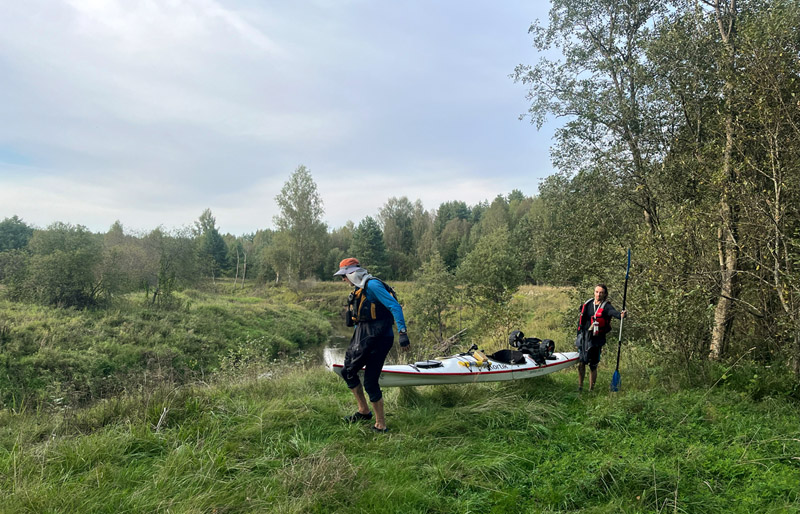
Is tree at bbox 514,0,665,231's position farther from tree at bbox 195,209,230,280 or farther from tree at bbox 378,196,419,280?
tree at bbox 195,209,230,280

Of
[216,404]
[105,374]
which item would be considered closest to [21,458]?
[216,404]

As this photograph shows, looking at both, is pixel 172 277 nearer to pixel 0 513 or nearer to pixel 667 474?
pixel 0 513

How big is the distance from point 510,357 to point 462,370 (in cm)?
116

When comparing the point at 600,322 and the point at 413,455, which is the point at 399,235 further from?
the point at 413,455

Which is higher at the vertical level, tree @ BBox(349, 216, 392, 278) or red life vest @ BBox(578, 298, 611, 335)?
tree @ BBox(349, 216, 392, 278)

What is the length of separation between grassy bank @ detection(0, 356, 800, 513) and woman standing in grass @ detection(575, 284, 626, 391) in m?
0.60

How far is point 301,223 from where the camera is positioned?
38.7 metres

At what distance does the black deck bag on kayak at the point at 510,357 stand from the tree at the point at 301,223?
3363 centimetres

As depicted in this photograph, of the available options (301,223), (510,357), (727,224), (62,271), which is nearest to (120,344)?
(62,271)

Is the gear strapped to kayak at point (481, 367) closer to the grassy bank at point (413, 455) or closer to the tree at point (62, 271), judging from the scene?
the grassy bank at point (413, 455)

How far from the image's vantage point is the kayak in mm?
5241

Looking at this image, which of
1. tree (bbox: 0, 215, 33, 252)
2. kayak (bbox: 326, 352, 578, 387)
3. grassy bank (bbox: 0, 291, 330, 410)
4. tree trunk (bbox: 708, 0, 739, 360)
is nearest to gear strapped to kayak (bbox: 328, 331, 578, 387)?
kayak (bbox: 326, 352, 578, 387)

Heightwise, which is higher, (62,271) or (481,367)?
(62,271)

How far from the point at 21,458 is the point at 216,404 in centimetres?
174
